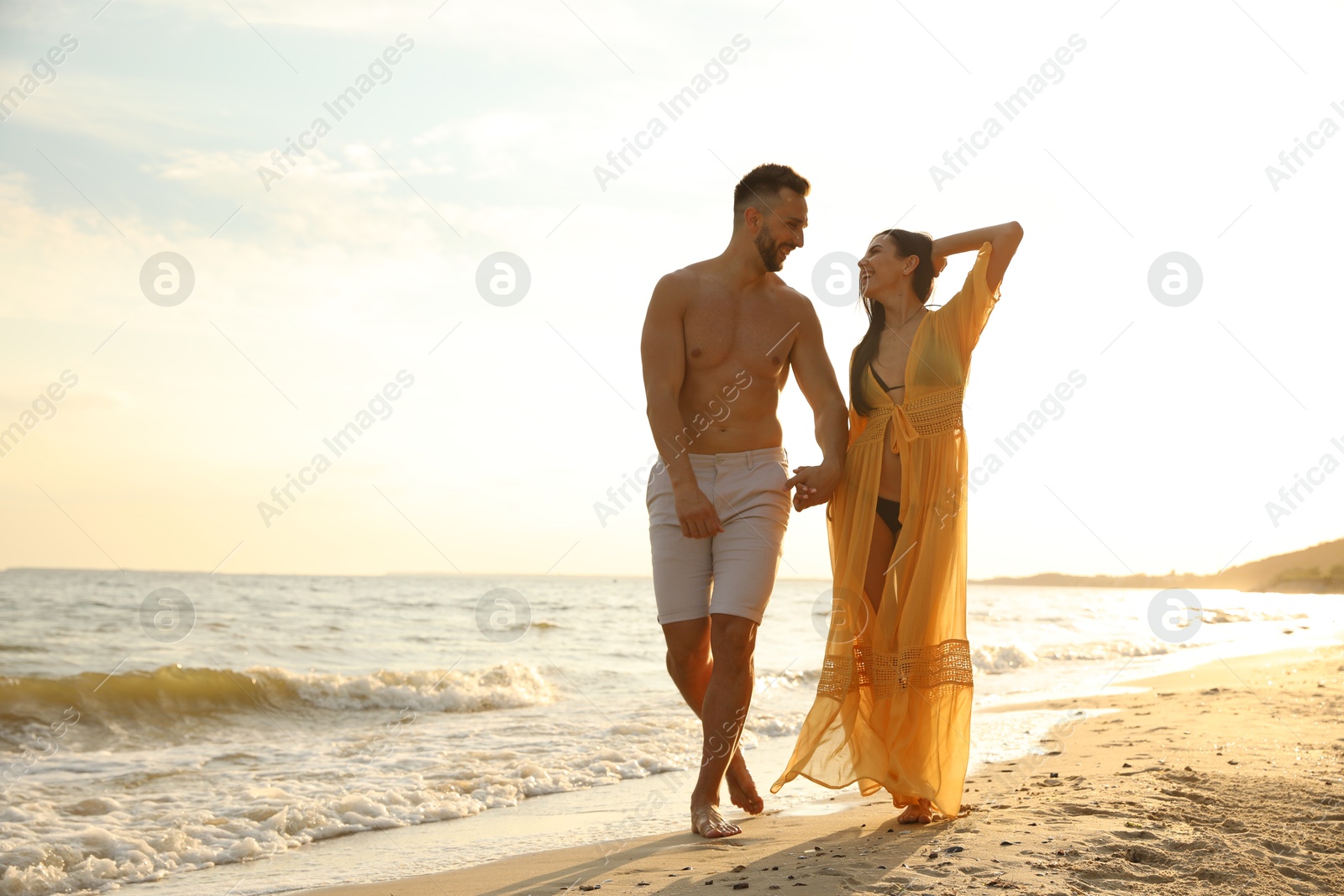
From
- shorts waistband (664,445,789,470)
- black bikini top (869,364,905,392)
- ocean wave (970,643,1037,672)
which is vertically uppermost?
black bikini top (869,364,905,392)

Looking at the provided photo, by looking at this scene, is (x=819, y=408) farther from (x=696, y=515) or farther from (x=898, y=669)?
(x=898, y=669)

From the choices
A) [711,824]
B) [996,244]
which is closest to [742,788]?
[711,824]

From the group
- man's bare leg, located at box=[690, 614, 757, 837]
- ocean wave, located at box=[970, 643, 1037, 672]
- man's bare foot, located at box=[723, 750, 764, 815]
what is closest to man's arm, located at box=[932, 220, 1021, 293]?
man's bare leg, located at box=[690, 614, 757, 837]

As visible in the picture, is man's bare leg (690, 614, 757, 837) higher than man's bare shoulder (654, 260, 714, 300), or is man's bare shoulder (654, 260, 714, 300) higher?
man's bare shoulder (654, 260, 714, 300)

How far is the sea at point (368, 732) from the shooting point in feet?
13.4

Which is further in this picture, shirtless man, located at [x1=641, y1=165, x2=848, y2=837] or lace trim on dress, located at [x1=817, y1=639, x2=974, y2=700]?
shirtless man, located at [x1=641, y1=165, x2=848, y2=837]

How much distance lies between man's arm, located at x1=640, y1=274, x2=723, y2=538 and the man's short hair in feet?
1.50

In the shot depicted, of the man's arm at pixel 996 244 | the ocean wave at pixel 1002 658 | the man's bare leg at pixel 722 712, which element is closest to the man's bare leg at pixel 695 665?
the man's bare leg at pixel 722 712

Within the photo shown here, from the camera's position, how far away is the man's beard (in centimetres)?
387

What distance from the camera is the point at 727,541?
377cm

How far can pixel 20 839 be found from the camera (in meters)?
4.13

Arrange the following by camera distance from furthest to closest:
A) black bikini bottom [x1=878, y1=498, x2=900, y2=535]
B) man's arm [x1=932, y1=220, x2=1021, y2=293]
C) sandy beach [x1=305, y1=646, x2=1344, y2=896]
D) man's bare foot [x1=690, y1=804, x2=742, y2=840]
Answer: black bikini bottom [x1=878, y1=498, x2=900, y2=535] → man's arm [x1=932, y1=220, x2=1021, y2=293] → man's bare foot [x1=690, y1=804, x2=742, y2=840] → sandy beach [x1=305, y1=646, x2=1344, y2=896]

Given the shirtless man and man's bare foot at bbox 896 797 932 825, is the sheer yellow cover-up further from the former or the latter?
the shirtless man

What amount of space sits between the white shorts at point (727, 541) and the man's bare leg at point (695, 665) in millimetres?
51
